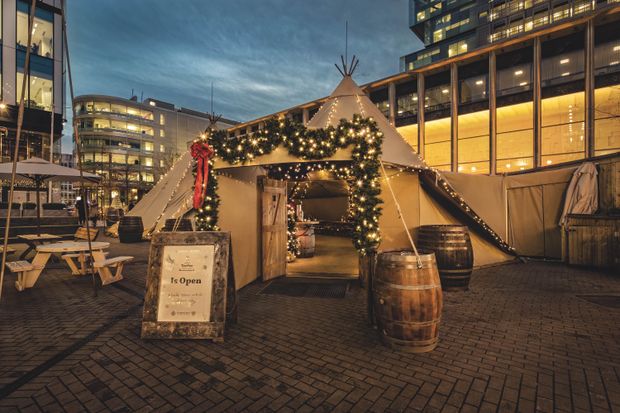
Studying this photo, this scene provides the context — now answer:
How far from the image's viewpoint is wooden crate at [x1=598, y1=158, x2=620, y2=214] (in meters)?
8.31

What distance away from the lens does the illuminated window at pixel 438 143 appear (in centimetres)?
2053

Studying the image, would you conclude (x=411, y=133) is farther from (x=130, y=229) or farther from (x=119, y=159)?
(x=119, y=159)

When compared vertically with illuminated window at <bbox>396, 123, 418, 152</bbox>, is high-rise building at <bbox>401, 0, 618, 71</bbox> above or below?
above

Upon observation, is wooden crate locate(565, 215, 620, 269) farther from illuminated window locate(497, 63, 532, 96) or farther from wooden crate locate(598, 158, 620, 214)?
illuminated window locate(497, 63, 532, 96)

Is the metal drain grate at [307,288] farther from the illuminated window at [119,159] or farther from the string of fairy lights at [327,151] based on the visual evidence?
the illuminated window at [119,159]

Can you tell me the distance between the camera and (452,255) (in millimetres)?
5855

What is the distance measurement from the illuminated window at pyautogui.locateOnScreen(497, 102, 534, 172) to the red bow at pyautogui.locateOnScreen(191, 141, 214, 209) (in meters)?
18.2

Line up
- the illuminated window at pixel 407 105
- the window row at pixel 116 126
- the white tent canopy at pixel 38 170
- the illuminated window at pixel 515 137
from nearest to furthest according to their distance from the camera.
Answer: the white tent canopy at pixel 38 170
the illuminated window at pixel 515 137
the illuminated window at pixel 407 105
the window row at pixel 116 126

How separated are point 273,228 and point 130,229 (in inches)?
357

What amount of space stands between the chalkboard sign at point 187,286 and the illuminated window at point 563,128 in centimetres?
1918

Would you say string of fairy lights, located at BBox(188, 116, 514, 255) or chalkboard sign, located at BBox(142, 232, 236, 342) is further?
string of fairy lights, located at BBox(188, 116, 514, 255)

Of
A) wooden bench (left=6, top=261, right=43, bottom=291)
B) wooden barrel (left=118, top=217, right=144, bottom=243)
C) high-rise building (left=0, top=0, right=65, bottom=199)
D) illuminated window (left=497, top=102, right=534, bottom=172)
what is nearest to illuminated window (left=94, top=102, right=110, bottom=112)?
high-rise building (left=0, top=0, right=65, bottom=199)

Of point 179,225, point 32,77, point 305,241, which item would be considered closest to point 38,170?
point 179,225

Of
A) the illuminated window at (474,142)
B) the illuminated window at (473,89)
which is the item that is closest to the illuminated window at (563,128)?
the illuminated window at (474,142)
